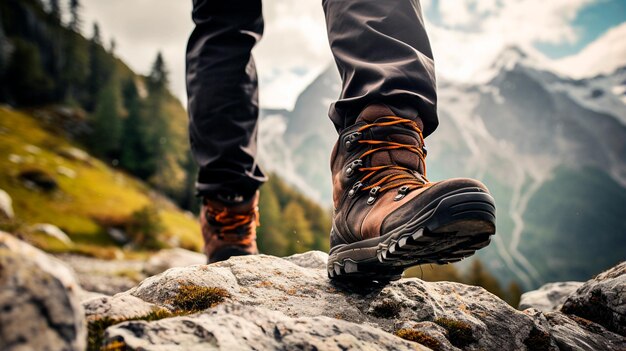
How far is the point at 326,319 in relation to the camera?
1.52 m

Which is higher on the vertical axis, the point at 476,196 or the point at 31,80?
the point at 31,80

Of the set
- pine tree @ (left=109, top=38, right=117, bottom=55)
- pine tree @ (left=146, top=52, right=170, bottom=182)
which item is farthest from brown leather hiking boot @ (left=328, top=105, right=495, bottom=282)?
pine tree @ (left=109, top=38, right=117, bottom=55)

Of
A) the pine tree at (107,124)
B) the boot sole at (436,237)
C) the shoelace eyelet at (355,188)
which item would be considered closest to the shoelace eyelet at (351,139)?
the shoelace eyelet at (355,188)

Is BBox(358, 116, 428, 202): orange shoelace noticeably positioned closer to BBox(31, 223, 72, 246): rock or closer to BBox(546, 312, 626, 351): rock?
BBox(546, 312, 626, 351): rock

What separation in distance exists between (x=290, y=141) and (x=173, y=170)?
145830 millimetres

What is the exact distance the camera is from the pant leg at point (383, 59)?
1.95m

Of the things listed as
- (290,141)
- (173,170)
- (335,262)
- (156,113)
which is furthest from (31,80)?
(290,141)

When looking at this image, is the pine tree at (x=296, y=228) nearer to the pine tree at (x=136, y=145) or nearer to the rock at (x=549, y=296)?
the pine tree at (x=136, y=145)

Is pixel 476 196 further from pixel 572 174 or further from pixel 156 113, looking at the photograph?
pixel 572 174

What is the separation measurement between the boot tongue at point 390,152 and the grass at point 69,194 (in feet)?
100

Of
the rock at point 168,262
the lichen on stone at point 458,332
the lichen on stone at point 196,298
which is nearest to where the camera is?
the lichen on stone at point 196,298

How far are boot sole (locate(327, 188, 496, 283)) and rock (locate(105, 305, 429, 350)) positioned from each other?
0.39 meters

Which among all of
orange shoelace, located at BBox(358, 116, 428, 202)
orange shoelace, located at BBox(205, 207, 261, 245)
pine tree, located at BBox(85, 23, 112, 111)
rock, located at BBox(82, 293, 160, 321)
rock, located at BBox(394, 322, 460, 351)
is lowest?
rock, located at BBox(82, 293, 160, 321)

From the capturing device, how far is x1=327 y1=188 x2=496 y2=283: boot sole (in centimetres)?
148
